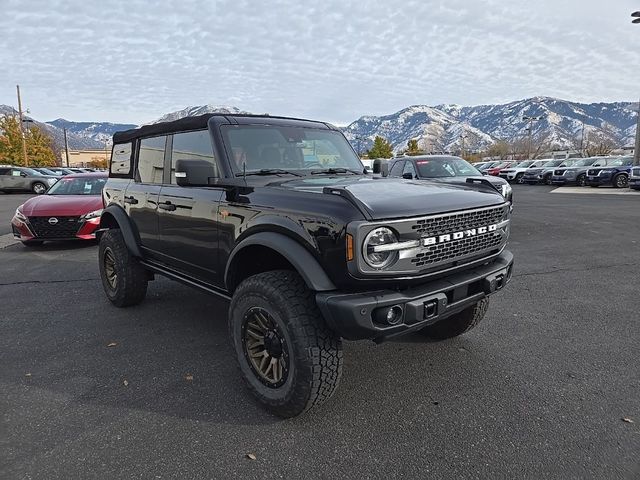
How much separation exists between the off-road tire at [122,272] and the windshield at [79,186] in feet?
16.6

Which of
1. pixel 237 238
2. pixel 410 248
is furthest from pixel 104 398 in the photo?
pixel 410 248

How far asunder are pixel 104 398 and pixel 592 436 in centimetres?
306

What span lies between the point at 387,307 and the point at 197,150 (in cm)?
Result: 217

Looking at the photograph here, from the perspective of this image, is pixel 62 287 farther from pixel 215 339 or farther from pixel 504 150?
pixel 504 150

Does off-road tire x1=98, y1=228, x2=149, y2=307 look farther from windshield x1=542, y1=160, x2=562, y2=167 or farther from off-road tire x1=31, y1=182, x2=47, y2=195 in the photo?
windshield x1=542, y1=160, x2=562, y2=167

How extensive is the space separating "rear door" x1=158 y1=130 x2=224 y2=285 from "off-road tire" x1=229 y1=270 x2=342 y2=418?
763mm

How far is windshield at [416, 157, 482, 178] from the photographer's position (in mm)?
10227

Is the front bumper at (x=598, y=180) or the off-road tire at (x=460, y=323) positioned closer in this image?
the off-road tire at (x=460, y=323)

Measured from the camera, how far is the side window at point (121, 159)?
4.86 m

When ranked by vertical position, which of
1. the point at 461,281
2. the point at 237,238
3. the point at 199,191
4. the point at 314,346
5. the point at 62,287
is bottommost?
the point at 62,287

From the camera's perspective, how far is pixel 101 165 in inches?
3364

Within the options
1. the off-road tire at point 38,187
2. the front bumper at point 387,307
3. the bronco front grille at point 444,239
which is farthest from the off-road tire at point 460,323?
the off-road tire at point 38,187

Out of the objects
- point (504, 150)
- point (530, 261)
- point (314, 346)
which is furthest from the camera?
point (504, 150)

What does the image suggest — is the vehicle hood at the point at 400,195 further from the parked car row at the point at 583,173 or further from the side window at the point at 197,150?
the parked car row at the point at 583,173
